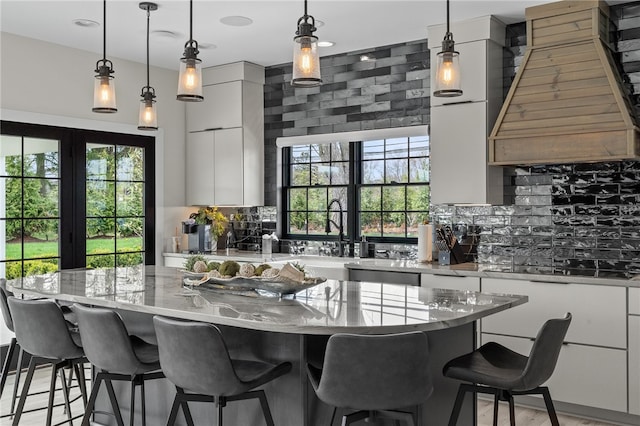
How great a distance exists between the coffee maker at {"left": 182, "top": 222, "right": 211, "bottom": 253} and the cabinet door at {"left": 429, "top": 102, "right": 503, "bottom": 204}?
253 cm

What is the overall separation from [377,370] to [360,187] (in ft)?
12.5

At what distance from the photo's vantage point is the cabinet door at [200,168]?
6.82 metres

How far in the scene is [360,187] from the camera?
20.1 ft

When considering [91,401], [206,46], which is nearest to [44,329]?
[91,401]

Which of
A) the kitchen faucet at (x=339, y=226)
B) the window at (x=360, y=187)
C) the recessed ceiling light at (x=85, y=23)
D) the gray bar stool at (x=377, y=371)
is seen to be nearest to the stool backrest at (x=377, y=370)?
the gray bar stool at (x=377, y=371)

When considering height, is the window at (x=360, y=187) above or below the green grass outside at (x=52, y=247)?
above

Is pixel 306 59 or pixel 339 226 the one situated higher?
pixel 306 59

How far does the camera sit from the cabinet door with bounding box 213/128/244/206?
6559mm

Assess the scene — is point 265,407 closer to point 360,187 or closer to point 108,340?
point 108,340

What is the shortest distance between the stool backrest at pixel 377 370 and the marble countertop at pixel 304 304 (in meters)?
0.10

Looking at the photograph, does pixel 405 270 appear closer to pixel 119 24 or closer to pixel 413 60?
pixel 413 60

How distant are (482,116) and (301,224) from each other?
2316 mm

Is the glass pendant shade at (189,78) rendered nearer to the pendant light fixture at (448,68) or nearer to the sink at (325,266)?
the pendant light fixture at (448,68)

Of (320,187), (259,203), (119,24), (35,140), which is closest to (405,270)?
(320,187)
